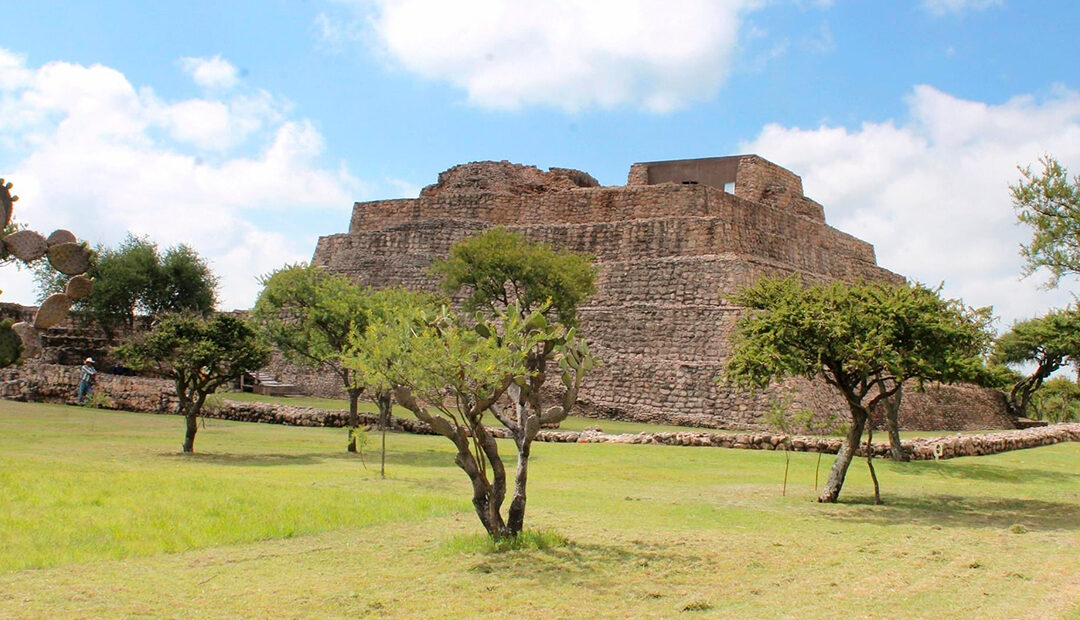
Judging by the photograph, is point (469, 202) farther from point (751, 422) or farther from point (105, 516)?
point (105, 516)

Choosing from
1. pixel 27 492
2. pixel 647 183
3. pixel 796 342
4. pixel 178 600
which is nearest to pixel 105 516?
pixel 27 492

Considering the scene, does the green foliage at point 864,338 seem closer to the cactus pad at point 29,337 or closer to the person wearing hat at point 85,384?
the cactus pad at point 29,337

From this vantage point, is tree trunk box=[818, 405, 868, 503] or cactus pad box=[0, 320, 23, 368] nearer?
cactus pad box=[0, 320, 23, 368]

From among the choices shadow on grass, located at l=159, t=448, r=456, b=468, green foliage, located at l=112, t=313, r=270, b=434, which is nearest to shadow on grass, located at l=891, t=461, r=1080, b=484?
shadow on grass, located at l=159, t=448, r=456, b=468

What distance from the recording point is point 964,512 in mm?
13172

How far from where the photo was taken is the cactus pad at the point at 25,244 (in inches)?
258

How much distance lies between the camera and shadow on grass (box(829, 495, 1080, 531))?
12055 mm

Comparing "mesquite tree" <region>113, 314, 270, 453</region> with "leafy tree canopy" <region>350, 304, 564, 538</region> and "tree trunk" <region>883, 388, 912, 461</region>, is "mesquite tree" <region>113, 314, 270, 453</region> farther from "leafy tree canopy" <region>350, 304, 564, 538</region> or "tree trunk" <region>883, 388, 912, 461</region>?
"tree trunk" <region>883, 388, 912, 461</region>

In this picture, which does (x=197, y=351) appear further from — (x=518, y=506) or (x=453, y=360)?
(x=518, y=506)

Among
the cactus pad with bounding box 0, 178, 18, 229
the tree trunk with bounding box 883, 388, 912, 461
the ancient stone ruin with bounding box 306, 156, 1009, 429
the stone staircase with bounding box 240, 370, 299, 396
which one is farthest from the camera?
the stone staircase with bounding box 240, 370, 299, 396

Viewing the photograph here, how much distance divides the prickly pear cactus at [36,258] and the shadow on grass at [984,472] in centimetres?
1544

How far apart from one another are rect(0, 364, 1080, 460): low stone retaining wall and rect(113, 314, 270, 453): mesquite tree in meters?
6.40

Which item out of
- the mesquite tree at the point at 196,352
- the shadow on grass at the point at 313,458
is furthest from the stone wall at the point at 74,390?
the shadow on grass at the point at 313,458

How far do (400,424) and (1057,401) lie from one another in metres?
40.4
